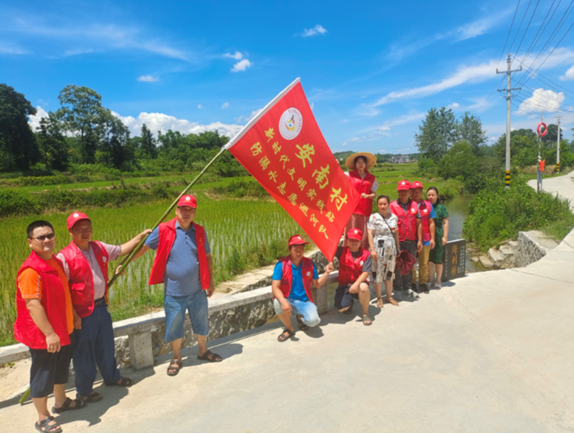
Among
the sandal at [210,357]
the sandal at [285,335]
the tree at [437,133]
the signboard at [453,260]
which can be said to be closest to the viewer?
the sandal at [210,357]

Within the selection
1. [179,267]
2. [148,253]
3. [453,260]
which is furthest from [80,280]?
[148,253]

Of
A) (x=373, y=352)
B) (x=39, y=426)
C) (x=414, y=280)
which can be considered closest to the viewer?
(x=39, y=426)

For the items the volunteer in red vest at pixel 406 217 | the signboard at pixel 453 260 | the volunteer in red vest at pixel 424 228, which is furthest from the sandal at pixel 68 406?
the signboard at pixel 453 260

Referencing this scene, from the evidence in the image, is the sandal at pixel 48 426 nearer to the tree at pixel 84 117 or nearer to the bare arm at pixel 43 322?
the bare arm at pixel 43 322

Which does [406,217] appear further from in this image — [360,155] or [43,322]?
[43,322]

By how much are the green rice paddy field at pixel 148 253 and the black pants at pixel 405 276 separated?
10.2 ft

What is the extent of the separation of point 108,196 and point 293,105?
14.9 m

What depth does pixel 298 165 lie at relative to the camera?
133 inches

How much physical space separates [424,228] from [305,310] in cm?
196

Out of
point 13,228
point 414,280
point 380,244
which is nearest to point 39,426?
point 380,244

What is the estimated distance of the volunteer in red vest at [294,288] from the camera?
134 inches

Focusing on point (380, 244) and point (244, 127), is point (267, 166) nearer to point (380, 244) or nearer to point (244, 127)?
point (244, 127)

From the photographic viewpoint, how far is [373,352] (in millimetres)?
3139

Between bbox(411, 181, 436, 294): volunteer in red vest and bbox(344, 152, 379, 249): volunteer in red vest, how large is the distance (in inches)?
20.9
